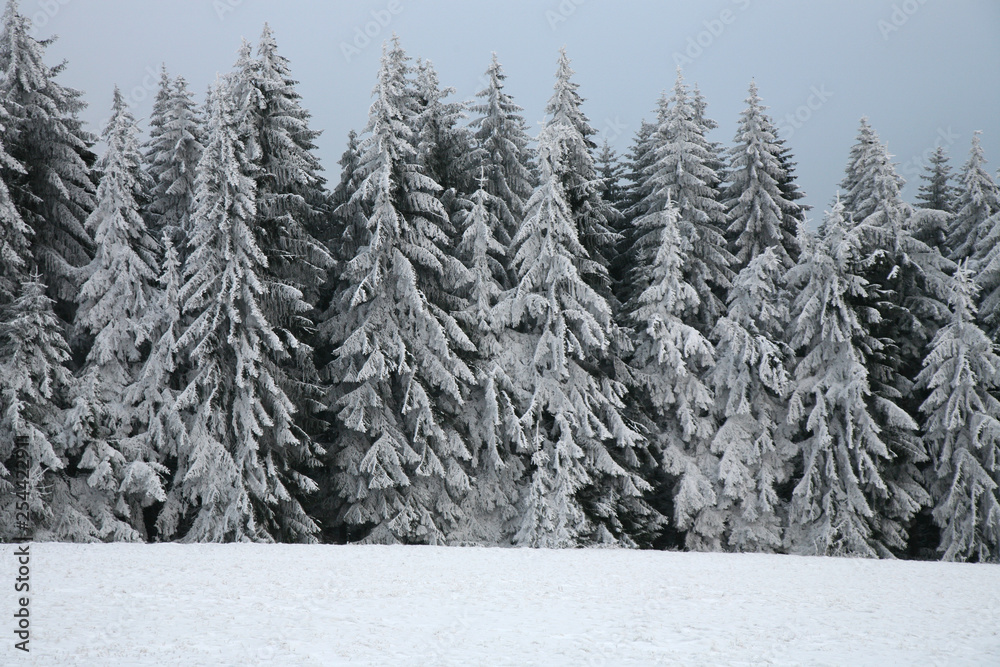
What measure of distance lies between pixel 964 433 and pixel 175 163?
28.4m

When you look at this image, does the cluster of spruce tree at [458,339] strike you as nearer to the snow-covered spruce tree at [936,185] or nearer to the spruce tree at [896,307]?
the spruce tree at [896,307]

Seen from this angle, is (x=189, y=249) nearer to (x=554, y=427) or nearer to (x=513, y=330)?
(x=513, y=330)

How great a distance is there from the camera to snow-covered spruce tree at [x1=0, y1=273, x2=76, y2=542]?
19516 mm

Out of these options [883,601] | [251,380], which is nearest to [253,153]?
[251,380]

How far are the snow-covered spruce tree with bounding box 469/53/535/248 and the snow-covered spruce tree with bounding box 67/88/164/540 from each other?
1134 centimetres

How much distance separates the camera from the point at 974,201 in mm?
28469

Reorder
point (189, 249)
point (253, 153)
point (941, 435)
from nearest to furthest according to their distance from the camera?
point (253, 153), point (189, 249), point (941, 435)

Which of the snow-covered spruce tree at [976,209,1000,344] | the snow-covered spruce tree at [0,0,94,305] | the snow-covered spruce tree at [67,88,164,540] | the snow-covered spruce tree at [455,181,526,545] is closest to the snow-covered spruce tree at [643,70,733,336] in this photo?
the snow-covered spruce tree at [455,181,526,545]

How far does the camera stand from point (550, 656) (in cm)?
932

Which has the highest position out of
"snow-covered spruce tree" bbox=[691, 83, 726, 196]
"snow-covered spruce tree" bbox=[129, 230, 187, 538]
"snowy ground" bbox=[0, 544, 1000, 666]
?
"snow-covered spruce tree" bbox=[691, 83, 726, 196]

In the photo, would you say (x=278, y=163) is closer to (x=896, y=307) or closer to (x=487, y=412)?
(x=487, y=412)

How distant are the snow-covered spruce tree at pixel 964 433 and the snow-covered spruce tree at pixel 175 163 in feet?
84.4

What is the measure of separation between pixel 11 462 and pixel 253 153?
36.0 ft

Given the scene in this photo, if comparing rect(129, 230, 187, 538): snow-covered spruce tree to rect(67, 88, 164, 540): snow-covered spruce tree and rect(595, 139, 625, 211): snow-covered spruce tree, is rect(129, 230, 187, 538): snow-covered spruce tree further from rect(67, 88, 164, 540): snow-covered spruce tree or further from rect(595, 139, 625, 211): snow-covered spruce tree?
rect(595, 139, 625, 211): snow-covered spruce tree
